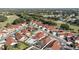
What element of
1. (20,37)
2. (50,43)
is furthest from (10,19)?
(50,43)

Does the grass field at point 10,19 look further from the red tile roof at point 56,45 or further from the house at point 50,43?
the red tile roof at point 56,45

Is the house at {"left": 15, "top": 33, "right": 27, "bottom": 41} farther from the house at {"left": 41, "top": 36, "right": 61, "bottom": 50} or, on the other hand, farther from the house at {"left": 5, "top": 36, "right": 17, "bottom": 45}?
the house at {"left": 41, "top": 36, "right": 61, "bottom": 50}

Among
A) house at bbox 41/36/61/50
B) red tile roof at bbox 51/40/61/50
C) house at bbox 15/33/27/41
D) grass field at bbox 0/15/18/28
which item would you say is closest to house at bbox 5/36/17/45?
house at bbox 15/33/27/41

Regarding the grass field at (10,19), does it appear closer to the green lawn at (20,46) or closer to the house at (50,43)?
the green lawn at (20,46)

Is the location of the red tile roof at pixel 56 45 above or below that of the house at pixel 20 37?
below

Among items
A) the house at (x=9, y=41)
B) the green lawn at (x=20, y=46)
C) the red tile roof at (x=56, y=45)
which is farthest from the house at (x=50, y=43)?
the house at (x=9, y=41)

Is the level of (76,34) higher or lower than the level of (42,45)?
higher

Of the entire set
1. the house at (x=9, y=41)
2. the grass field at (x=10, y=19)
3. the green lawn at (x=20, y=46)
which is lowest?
the green lawn at (x=20, y=46)

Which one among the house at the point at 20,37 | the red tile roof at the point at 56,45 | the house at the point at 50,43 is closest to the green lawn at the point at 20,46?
the house at the point at 20,37
